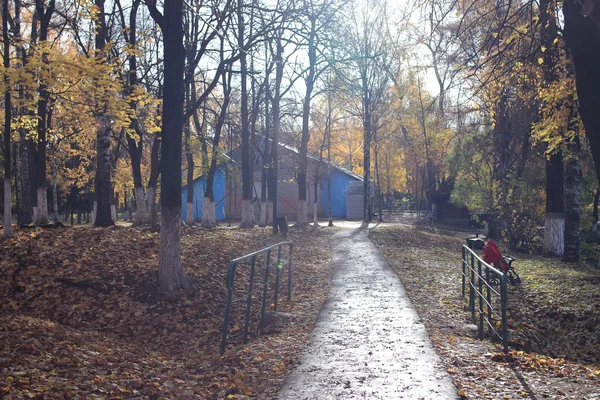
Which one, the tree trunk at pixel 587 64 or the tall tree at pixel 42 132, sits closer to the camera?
the tree trunk at pixel 587 64

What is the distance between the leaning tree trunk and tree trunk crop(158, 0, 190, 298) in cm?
1147

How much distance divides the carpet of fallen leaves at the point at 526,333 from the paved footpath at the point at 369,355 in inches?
9.6

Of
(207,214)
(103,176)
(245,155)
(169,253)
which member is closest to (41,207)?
(103,176)

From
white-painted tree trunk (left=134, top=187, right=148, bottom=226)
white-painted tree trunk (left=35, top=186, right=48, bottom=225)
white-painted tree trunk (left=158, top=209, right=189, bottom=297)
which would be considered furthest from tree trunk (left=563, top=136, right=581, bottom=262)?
white-painted tree trunk (left=35, top=186, right=48, bottom=225)

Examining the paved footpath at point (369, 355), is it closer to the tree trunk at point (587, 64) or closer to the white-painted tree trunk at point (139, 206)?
the tree trunk at point (587, 64)

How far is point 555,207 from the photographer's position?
16.2m

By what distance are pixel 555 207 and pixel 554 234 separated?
3.10ft

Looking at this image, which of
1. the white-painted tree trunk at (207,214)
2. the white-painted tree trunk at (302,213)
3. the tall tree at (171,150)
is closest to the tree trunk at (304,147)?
the white-painted tree trunk at (302,213)

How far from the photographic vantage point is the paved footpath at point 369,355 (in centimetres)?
499

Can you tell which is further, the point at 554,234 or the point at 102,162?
the point at 554,234

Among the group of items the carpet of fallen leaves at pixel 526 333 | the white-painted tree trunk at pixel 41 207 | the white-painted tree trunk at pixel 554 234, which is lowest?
the carpet of fallen leaves at pixel 526 333

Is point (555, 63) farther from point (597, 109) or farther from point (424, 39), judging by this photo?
point (597, 109)

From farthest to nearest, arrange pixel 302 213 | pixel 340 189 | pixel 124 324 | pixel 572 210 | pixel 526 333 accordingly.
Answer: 1. pixel 340 189
2. pixel 302 213
3. pixel 572 210
4. pixel 124 324
5. pixel 526 333

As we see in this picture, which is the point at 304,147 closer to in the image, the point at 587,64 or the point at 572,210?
the point at 572,210
